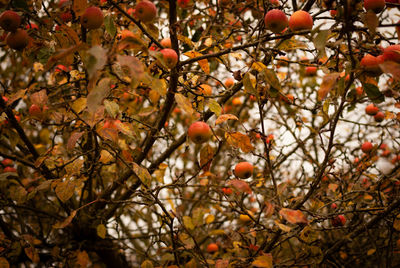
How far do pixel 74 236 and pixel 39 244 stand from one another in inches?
16.4

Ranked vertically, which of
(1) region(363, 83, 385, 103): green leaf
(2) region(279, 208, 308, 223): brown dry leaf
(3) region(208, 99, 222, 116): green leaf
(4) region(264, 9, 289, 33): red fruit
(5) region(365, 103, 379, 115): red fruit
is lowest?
(2) region(279, 208, 308, 223): brown dry leaf

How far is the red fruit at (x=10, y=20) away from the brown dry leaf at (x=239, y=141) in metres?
1.13

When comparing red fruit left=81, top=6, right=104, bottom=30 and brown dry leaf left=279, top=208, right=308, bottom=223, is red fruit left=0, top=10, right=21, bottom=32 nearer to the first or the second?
red fruit left=81, top=6, right=104, bottom=30

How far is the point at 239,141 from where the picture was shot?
1.52m

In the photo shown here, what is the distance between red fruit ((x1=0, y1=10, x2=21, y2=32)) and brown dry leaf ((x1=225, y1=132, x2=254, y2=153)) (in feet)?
3.71

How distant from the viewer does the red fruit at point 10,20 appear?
4.76ft

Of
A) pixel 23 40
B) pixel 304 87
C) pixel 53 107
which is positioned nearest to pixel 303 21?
pixel 53 107

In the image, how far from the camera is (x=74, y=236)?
8.70 feet

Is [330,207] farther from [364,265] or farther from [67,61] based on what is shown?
[67,61]

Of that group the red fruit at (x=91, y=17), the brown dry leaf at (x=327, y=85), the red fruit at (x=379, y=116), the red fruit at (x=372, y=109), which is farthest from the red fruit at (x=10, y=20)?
the red fruit at (x=379, y=116)

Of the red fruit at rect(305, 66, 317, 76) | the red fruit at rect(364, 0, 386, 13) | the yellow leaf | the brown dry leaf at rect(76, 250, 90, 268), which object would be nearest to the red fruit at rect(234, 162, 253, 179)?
the yellow leaf

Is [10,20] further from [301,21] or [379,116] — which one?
[379,116]

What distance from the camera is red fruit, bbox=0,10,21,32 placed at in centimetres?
145

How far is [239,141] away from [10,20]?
1.22m
